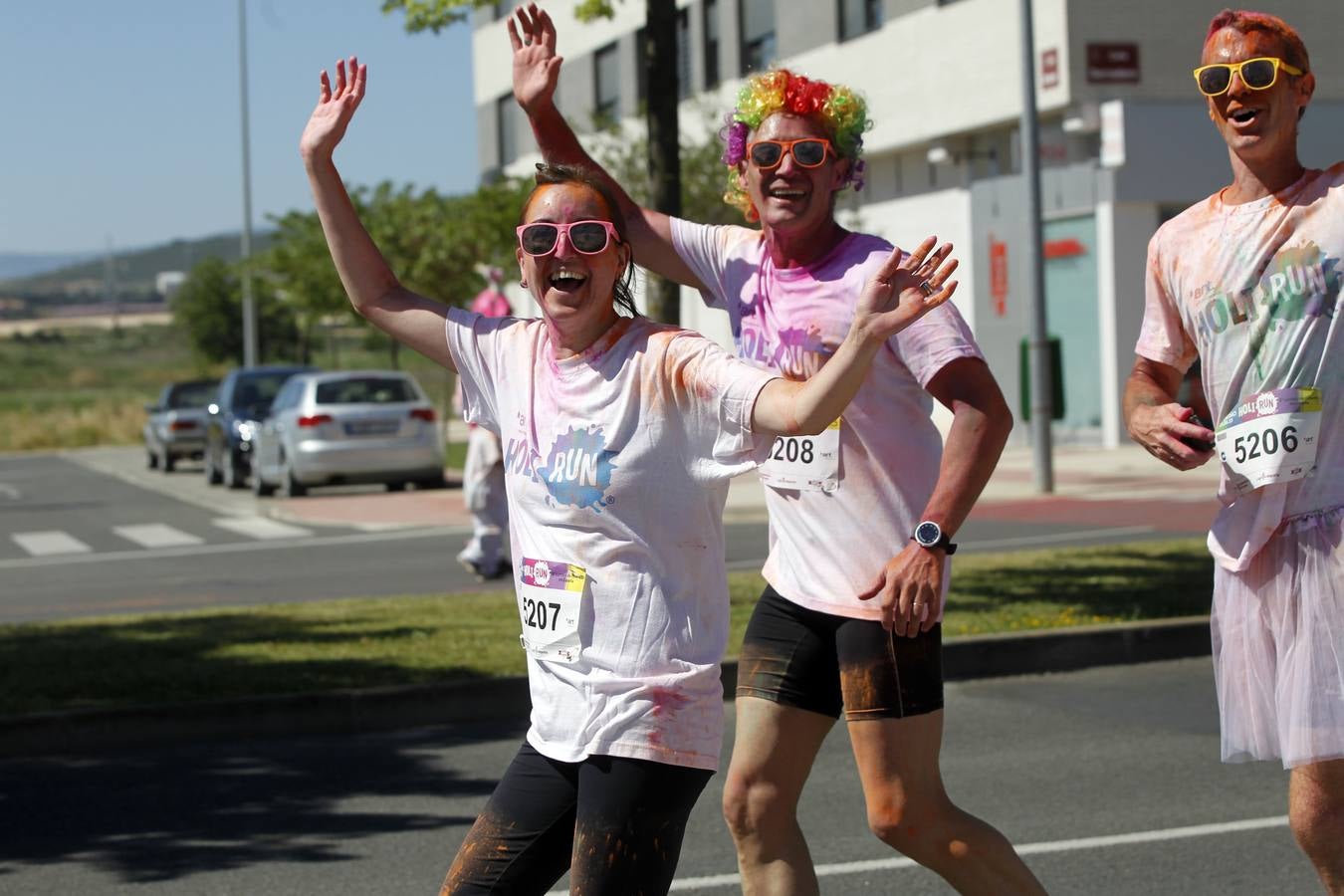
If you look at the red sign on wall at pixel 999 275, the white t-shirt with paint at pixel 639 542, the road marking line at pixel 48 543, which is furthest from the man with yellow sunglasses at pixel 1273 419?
the red sign on wall at pixel 999 275

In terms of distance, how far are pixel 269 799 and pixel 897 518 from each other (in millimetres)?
3641

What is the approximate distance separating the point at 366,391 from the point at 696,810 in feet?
60.3

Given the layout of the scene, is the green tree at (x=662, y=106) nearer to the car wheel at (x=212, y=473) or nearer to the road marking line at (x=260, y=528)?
the road marking line at (x=260, y=528)

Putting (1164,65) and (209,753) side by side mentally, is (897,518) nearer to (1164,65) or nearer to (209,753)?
(209,753)

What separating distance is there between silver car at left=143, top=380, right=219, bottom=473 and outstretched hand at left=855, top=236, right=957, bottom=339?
105 ft

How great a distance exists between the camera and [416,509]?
22.0m

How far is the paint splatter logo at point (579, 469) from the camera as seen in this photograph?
11.6ft

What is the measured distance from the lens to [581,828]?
3502 millimetres

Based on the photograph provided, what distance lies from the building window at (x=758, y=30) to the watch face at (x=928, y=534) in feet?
105

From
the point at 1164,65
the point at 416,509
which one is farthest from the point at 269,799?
the point at 1164,65

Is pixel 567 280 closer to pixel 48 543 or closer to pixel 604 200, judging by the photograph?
pixel 604 200

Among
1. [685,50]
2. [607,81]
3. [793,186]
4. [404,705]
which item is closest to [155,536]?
[404,705]

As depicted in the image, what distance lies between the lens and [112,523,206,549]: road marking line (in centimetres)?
1977

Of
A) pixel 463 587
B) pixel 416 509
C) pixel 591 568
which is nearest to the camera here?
pixel 591 568
